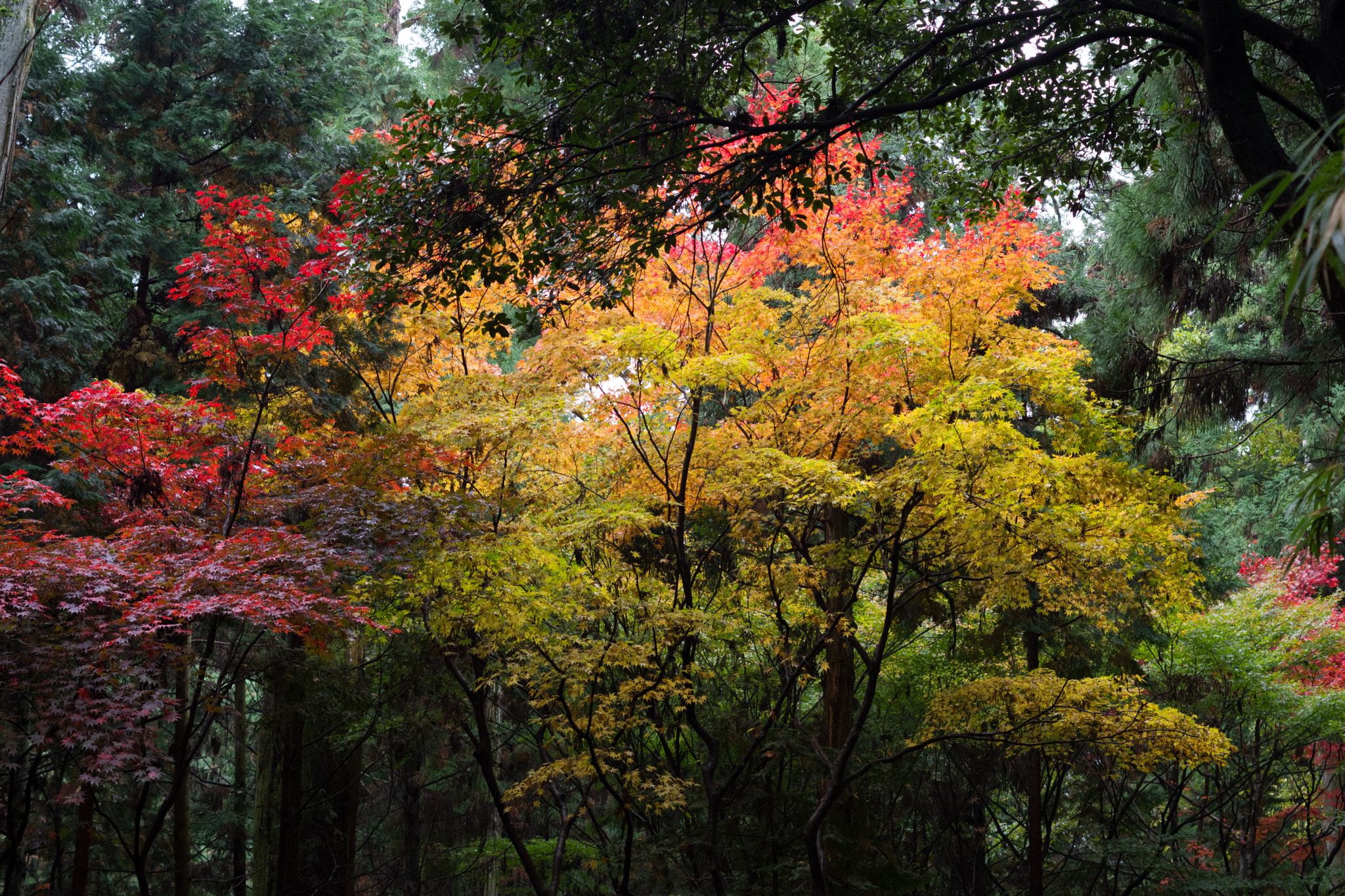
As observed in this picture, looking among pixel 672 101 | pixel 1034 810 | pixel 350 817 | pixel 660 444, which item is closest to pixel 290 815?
pixel 350 817

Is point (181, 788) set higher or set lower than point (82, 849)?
higher

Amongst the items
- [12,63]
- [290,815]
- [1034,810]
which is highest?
[12,63]

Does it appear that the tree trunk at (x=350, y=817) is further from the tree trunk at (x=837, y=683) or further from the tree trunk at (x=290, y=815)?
the tree trunk at (x=837, y=683)

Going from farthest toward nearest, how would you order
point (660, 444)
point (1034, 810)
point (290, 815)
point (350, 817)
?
point (350, 817) → point (1034, 810) → point (290, 815) → point (660, 444)

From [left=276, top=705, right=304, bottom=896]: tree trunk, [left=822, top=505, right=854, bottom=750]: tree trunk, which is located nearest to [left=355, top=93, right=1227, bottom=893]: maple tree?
[left=822, top=505, right=854, bottom=750]: tree trunk

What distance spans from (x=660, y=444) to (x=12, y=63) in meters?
5.14

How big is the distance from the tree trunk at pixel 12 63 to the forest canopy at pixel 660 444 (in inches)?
1.6

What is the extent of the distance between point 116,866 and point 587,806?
7173 mm

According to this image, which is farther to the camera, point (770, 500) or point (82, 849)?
point (770, 500)

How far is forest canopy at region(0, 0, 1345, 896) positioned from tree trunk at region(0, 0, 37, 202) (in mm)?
39

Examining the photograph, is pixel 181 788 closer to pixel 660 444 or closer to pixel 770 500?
pixel 660 444

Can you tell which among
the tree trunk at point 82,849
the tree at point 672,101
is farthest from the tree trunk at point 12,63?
the tree trunk at point 82,849

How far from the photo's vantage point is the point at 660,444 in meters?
7.65

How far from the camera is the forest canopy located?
4.06 meters
